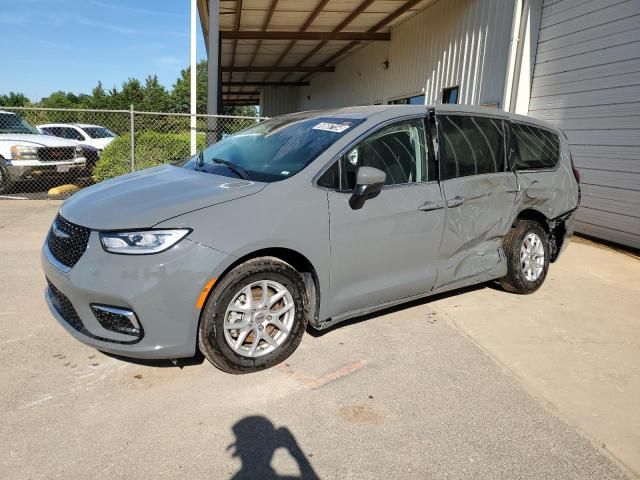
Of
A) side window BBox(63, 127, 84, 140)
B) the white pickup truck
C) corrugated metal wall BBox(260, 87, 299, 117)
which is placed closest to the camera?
the white pickup truck

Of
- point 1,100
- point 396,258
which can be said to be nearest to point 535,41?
point 396,258

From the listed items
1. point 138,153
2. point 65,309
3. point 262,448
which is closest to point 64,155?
point 138,153

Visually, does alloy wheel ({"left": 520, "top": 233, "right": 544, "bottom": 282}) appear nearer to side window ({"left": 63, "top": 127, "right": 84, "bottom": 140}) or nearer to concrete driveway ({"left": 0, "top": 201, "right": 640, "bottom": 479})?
concrete driveway ({"left": 0, "top": 201, "right": 640, "bottom": 479})

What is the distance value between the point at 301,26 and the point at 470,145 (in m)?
11.7

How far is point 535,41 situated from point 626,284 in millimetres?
5585

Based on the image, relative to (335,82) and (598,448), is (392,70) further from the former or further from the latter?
(598,448)

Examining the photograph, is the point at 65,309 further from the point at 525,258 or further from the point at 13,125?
the point at 13,125

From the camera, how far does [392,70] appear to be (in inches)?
605

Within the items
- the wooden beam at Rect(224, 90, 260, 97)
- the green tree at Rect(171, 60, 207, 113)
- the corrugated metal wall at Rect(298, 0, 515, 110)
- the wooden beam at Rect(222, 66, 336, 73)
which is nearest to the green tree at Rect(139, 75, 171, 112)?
the green tree at Rect(171, 60, 207, 113)

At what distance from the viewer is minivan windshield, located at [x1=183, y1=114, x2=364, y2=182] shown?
3373mm

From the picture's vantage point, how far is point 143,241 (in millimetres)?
2707

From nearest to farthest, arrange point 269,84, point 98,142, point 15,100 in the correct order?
point 98,142 < point 269,84 < point 15,100

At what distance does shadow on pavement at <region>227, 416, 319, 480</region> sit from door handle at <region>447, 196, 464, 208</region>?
7.07 feet

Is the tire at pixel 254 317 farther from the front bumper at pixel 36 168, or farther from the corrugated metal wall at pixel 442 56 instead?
the front bumper at pixel 36 168
